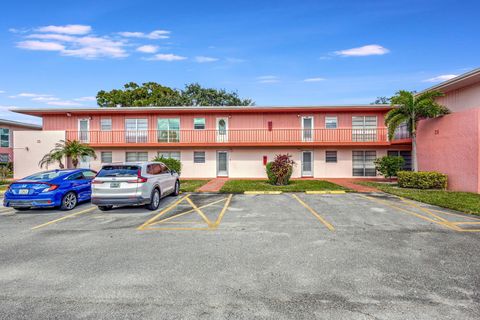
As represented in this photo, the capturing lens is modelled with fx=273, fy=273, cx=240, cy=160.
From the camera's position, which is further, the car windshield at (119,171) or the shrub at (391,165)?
the shrub at (391,165)

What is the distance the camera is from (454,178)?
14.8 m

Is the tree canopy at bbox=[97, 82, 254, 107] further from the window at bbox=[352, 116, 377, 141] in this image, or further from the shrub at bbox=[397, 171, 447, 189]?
the shrub at bbox=[397, 171, 447, 189]

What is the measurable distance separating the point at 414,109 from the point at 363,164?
6.73 m

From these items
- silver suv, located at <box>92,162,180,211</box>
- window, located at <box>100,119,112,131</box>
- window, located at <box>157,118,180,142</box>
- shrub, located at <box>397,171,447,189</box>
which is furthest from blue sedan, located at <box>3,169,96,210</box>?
shrub, located at <box>397,171,447,189</box>

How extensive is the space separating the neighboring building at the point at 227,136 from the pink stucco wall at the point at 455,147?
459 centimetres

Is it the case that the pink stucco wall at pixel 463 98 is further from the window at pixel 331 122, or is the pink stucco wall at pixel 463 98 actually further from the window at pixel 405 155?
the window at pixel 331 122

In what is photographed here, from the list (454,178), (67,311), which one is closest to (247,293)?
(67,311)

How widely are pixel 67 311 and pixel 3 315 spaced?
77cm

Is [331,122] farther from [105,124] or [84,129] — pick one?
[84,129]

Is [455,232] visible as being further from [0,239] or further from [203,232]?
[0,239]

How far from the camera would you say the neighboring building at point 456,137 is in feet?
44.0

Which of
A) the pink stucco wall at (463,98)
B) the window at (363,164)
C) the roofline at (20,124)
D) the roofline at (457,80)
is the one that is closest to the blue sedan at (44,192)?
the roofline at (457,80)

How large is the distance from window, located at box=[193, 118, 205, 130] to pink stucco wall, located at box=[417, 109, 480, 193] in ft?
51.1

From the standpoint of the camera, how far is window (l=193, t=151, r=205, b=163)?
22528 mm
